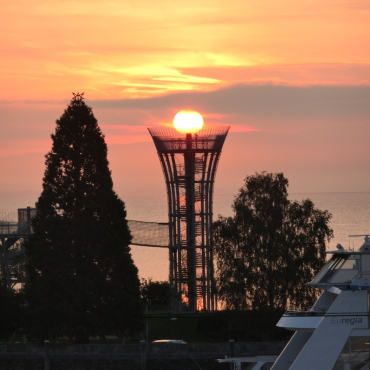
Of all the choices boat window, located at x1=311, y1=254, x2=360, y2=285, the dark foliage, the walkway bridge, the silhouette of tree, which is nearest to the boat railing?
boat window, located at x1=311, y1=254, x2=360, y2=285

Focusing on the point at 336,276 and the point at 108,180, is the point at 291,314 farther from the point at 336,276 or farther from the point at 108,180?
the point at 108,180

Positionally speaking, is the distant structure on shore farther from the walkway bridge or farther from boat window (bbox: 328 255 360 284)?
boat window (bbox: 328 255 360 284)

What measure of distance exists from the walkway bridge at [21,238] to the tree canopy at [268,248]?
7.65 meters

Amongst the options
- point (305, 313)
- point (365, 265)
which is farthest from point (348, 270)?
point (305, 313)

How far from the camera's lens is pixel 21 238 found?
64938 millimetres

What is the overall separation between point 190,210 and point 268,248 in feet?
25.4

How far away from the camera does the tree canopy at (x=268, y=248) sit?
181ft

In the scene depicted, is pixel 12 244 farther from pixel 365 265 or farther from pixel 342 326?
pixel 342 326

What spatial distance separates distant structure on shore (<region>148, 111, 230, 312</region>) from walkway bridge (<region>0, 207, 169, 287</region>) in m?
1.89

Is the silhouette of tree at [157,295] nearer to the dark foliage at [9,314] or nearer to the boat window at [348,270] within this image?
the dark foliage at [9,314]

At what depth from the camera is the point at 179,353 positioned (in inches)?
1677

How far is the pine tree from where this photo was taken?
5072 centimetres

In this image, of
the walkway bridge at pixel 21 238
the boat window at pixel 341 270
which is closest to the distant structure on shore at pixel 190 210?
the walkway bridge at pixel 21 238

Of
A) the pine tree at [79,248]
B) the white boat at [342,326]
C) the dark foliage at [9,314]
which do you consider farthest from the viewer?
the dark foliage at [9,314]
